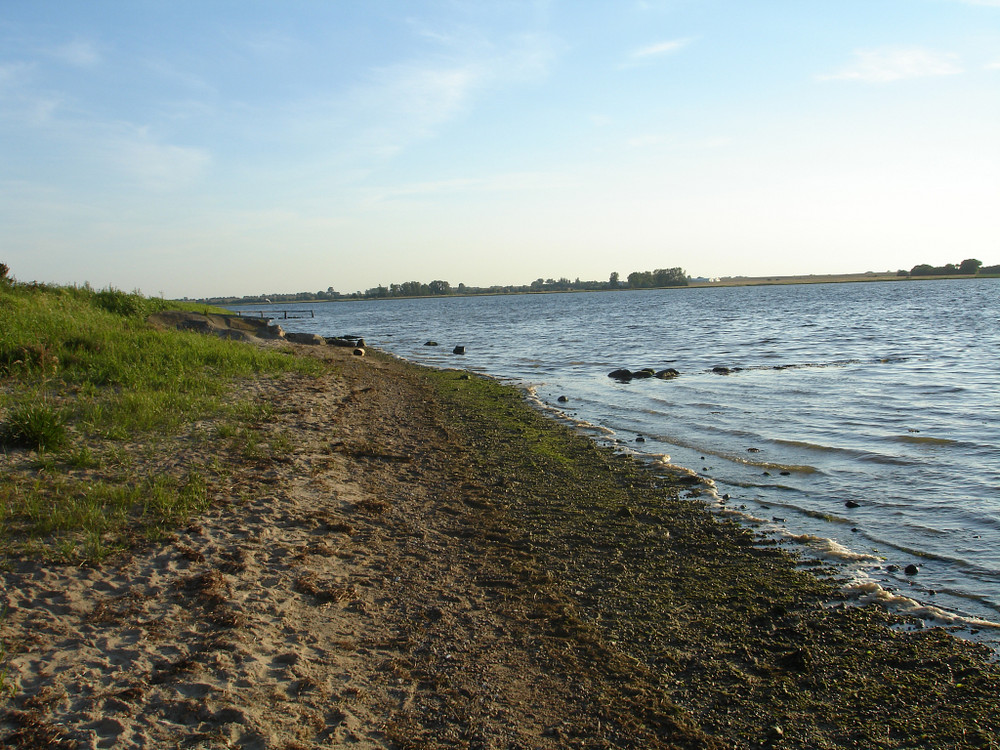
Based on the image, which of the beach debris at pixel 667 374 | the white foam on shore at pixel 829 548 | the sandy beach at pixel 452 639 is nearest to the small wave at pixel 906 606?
the sandy beach at pixel 452 639

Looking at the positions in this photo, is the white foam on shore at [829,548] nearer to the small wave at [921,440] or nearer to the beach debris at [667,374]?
the small wave at [921,440]

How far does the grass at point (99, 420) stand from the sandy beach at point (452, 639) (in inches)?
13.7

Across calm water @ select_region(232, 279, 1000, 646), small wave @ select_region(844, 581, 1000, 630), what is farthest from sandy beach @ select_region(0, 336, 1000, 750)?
calm water @ select_region(232, 279, 1000, 646)

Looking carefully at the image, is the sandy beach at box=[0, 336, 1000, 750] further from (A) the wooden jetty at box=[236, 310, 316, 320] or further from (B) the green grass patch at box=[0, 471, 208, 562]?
(A) the wooden jetty at box=[236, 310, 316, 320]

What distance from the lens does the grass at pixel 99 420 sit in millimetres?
6371

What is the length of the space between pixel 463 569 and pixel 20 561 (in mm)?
4123

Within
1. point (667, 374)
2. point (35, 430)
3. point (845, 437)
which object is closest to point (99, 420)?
point (35, 430)

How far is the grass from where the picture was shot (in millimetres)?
6371

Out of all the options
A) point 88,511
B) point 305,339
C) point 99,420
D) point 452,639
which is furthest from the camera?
point 305,339

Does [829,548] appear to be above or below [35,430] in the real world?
below

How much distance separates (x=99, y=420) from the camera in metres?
9.37

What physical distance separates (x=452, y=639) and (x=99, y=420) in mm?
7059

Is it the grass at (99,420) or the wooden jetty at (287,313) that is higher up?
the wooden jetty at (287,313)

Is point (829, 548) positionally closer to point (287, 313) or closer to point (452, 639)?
point (452, 639)
